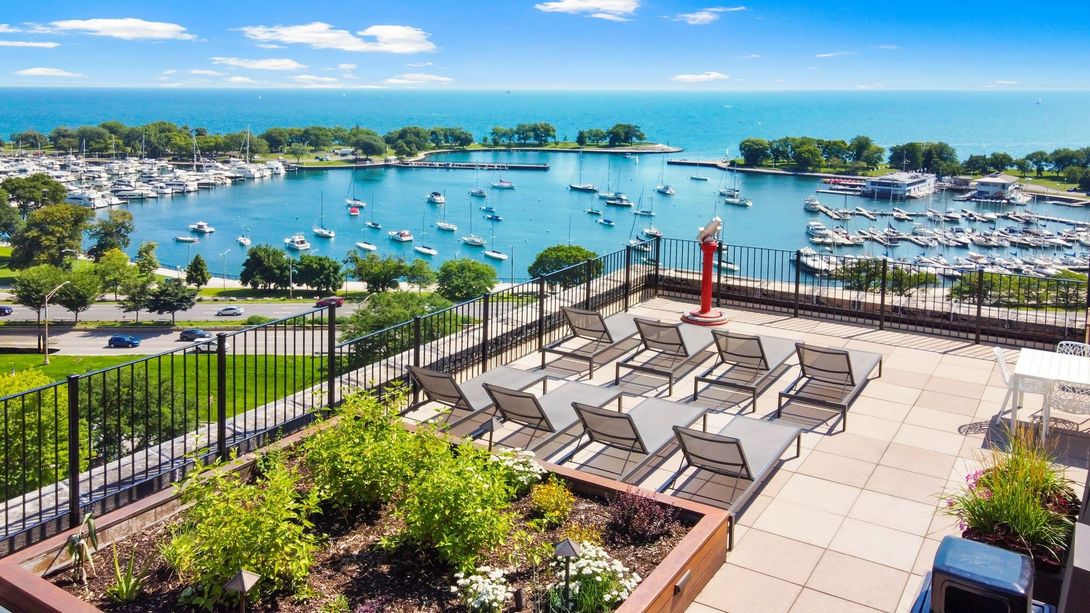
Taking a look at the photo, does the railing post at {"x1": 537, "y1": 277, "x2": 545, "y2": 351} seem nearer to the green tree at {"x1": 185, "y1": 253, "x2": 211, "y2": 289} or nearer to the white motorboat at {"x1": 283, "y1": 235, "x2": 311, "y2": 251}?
the green tree at {"x1": 185, "y1": 253, "x2": 211, "y2": 289}

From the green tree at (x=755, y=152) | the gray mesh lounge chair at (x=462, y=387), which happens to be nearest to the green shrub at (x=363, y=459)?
the gray mesh lounge chair at (x=462, y=387)

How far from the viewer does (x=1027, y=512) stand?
4.88 metres

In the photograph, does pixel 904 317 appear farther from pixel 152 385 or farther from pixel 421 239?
pixel 421 239

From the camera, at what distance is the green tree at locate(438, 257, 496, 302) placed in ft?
Answer: 306

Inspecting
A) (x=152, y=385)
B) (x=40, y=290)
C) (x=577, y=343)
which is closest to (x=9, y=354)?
(x=40, y=290)

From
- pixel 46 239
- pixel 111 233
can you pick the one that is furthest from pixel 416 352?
pixel 111 233

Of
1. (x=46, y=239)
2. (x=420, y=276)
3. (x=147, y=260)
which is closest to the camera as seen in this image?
(x=420, y=276)

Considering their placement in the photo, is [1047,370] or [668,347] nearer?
[1047,370]

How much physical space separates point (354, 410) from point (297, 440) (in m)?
1.20

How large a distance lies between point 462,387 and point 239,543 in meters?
4.05

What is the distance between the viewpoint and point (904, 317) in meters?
11.4

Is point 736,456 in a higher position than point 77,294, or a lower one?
higher

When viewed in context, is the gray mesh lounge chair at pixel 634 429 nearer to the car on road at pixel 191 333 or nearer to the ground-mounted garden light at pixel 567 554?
the ground-mounted garden light at pixel 567 554

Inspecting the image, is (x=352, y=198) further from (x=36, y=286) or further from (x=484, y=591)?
(x=484, y=591)
